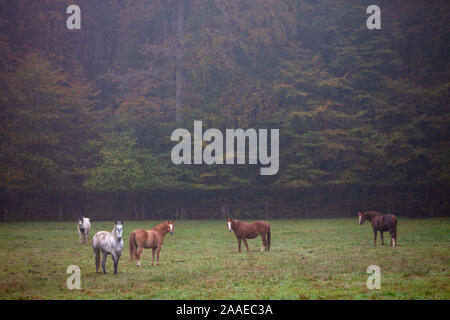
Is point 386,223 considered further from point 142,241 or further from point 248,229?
point 142,241

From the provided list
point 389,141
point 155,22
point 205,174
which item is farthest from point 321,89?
point 155,22

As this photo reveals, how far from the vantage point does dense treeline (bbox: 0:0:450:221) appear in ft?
139

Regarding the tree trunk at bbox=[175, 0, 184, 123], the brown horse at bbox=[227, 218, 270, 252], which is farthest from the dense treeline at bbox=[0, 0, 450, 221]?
the brown horse at bbox=[227, 218, 270, 252]

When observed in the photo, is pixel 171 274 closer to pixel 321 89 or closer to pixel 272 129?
pixel 272 129

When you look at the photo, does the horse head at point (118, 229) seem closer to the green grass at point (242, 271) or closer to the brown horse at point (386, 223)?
the green grass at point (242, 271)

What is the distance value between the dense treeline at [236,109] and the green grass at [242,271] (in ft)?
69.5

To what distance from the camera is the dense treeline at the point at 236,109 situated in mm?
42344

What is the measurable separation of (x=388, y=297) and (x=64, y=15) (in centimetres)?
4766

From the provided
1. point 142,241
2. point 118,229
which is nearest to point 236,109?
point 142,241

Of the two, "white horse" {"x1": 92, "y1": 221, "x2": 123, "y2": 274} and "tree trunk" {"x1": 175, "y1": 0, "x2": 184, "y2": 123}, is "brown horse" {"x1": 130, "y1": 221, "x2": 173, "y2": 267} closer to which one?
"white horse" {"x1": 92, "y1": 221, "x2": 123, "y2": 274}

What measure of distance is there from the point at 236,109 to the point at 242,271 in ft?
110

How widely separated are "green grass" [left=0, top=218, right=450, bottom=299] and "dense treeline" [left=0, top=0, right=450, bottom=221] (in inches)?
834

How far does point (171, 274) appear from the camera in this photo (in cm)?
1334

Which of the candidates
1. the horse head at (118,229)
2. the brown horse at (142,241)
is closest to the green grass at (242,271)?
the brown horse at (142,241)
